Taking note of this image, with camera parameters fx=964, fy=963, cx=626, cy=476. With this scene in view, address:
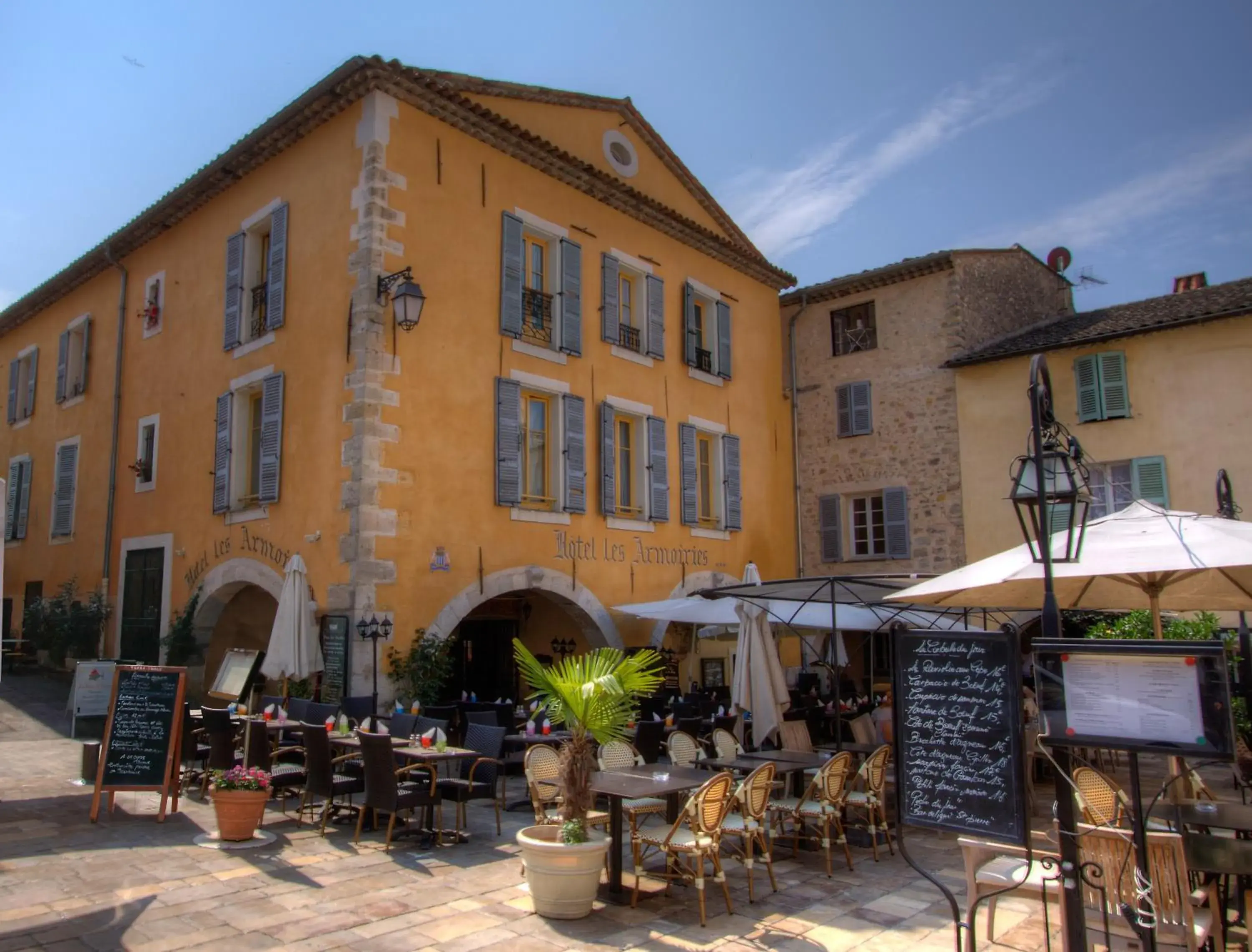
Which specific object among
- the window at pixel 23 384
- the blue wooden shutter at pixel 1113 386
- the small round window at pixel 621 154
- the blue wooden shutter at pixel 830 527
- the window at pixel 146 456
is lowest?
the blue wooden shutter at pixel 830 527

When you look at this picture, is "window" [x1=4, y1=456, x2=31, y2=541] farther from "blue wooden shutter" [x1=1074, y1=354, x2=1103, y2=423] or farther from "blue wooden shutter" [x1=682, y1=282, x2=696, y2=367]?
"blue wooden shutter" [x1=1074, y1=354, x2=1103, y2=423]

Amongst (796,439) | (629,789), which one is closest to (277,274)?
(629,789)

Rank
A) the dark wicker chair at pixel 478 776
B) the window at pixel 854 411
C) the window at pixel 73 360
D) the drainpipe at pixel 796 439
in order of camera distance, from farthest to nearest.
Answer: the drainpipe at pixel 796 439
the window at pixel 854 411
the window at pixel 73 360
the dark wicker chair at pixel 478 776

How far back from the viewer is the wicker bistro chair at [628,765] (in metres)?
6.35

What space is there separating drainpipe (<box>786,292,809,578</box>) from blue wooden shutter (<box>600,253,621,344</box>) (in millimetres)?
5263

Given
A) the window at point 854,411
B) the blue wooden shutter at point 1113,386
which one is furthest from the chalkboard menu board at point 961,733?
the window at point 854,411

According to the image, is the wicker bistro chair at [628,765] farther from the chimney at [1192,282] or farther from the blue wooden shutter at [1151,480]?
the chimney at [1192,282]

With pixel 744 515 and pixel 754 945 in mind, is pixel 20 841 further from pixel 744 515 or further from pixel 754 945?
pixel 744 515

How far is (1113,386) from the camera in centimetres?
1495

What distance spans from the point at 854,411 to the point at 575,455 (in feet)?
22.0

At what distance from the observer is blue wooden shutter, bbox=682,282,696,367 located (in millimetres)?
15367

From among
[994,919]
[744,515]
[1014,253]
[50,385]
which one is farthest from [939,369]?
[50,385]

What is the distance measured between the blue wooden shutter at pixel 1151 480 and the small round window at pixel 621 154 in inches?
352

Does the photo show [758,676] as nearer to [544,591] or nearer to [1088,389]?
[544,591]
